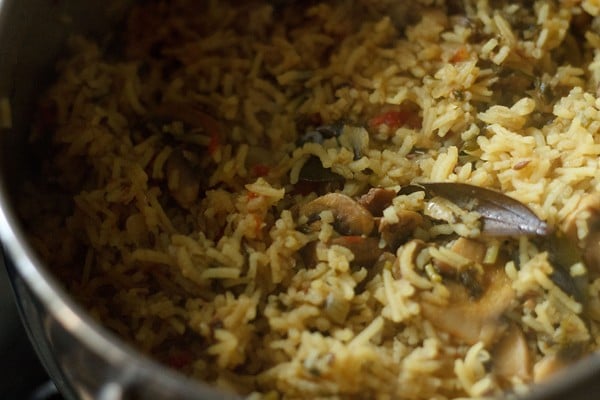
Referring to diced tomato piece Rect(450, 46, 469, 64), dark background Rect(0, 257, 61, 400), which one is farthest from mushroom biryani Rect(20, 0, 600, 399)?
dark background Rect(0, 257, 61, 400)

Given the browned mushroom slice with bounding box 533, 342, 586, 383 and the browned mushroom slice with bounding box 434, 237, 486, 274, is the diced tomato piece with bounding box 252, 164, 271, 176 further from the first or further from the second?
the browned mushroom slice with bounding box 533, 342, 586, 383

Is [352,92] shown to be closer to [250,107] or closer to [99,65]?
[250,107]

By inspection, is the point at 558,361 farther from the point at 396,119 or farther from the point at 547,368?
the point at 396,119

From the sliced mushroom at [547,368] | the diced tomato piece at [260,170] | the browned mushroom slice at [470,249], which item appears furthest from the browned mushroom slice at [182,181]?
the sliced mushroom at [547,368]

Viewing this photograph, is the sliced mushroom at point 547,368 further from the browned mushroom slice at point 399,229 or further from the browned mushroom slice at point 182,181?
the browned mushroom slice at point 182,181

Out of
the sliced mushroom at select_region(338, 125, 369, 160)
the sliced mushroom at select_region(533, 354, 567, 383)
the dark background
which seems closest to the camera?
the sliced mushroom at select_region(533, 354, 567, 383)

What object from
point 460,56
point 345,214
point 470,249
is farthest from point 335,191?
point 460,56

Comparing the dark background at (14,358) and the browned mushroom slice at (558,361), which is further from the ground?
the browned mushroom slice at (558,361)
